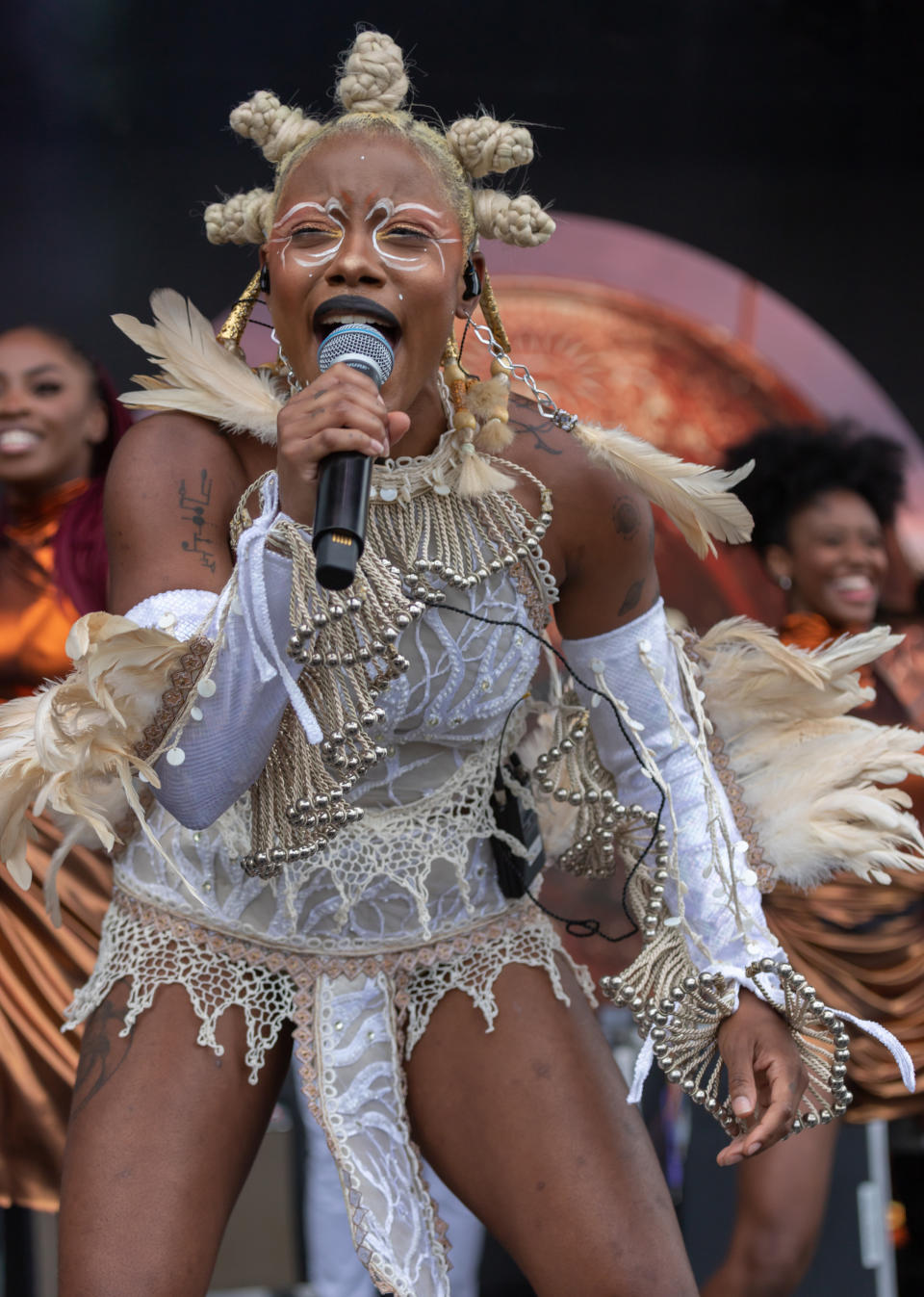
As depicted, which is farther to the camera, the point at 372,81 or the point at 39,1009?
the point at 39,1009

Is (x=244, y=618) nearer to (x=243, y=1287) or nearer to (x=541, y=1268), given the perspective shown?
(x=541, y=1268)

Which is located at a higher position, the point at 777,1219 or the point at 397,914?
the point at 397,914

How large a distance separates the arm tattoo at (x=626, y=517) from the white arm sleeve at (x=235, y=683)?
0.61 m

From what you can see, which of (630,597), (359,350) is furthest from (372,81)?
(630,597)

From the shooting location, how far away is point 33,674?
304 cm

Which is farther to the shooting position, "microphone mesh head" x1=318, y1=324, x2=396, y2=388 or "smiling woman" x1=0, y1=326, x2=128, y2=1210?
"smiling woman" x1=0, y1=326, x2=128, y2=1210

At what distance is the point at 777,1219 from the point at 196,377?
2249 millimetres

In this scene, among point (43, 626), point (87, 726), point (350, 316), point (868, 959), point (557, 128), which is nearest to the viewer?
point (87, 726)

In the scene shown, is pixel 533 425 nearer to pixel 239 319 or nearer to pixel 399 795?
pixel 239 319

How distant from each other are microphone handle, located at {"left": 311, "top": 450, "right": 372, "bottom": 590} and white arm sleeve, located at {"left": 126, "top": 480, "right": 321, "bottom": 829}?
18 centimetres

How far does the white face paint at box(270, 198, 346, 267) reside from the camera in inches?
70.6

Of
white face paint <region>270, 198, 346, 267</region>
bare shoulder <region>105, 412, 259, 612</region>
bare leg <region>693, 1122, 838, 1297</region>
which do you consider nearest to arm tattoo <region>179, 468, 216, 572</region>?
bare shoulder <region>105, 412, 259, 612</region>

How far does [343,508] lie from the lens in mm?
1353

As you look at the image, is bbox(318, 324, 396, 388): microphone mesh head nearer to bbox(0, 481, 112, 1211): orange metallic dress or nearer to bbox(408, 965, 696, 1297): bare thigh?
bbox(408, 965, 696, 1297): bare thigh
